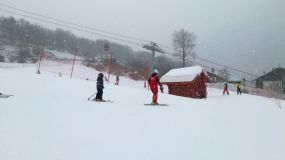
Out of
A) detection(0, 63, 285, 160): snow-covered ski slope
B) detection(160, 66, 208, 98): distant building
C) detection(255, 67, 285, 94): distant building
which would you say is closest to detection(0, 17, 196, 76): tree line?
detection(255, 67, 285, 94): distant building

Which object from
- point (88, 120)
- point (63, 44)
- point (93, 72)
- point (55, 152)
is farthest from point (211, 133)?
point (63, 44)

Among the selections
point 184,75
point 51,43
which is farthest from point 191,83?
point 51,43

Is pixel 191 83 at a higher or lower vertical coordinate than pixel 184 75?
lower

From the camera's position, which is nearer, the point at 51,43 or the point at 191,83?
the point at 191,83

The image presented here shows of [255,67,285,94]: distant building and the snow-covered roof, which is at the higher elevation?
[255,67,285,94]: distant building

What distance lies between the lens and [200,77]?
31094mm

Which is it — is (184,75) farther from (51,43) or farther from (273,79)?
(51,43)

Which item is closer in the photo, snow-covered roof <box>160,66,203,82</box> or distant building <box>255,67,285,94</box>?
snow-covered roof <box>160,66,203,82</box>

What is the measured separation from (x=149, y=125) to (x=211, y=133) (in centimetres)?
176

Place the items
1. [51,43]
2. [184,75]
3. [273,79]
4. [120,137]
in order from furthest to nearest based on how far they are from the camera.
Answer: [51,43] → [273,79] → [184,75] → [120,137]

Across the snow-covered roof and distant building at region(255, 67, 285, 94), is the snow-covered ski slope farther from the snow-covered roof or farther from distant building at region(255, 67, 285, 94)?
distant building at region(255, 67, 285, 94)

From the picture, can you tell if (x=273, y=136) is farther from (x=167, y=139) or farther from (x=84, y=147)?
(x=84, y=147)

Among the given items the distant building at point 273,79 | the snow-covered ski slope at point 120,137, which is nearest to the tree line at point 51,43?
the distant building at point 273,79

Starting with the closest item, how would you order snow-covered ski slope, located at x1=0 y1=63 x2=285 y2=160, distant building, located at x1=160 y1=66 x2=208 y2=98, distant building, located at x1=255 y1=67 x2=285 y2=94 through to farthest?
1. snow-covered ski slope, located at x1=0 y1=63 x2=285 y2=160
2. distant building, located at x1=160 y1=66 x2=208 y2=98
3. distant building, located at x1=255 y1=67 x2=285 y2=94
